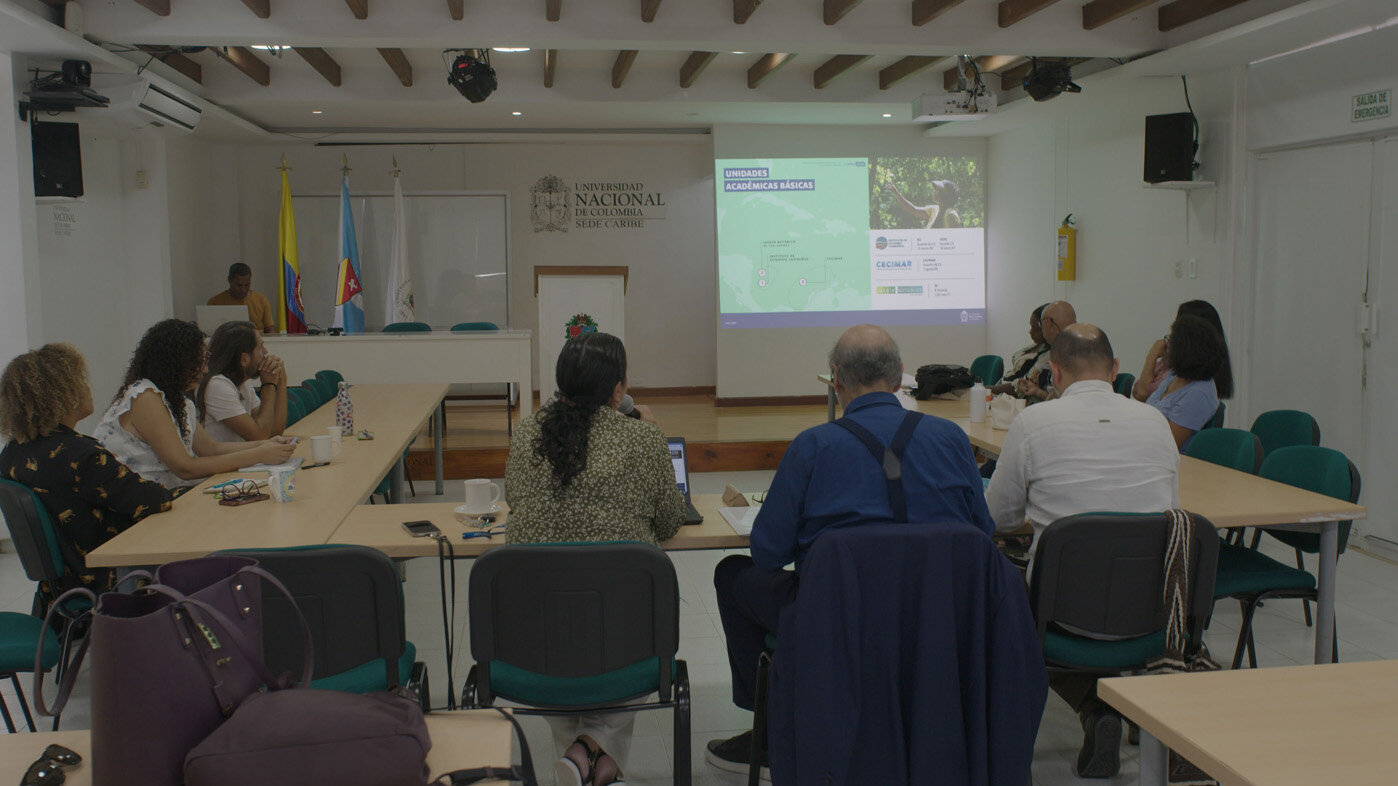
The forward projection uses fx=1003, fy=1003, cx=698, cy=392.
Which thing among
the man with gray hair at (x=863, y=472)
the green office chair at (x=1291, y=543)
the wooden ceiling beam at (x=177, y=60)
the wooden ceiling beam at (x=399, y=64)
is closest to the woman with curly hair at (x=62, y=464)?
the man with gray hair at (x=863, y=472)

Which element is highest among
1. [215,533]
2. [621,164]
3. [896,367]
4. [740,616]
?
[621,164]

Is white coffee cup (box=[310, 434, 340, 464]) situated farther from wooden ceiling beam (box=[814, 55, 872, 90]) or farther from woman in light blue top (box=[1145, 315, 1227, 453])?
wooden ceiling beam (box=[814, 55, 872, 90])

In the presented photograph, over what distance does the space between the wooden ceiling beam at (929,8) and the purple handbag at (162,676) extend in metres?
5.22

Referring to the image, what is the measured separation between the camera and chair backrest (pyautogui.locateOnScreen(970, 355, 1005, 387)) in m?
7.43

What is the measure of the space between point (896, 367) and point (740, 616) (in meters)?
0.86

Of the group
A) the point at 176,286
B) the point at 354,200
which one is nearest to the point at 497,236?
the point at 354,200

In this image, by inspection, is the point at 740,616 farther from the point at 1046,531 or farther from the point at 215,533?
the point at 215,533

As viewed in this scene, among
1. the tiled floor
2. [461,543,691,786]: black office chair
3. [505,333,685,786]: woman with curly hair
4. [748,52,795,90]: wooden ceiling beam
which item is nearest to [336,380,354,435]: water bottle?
the tiled floor

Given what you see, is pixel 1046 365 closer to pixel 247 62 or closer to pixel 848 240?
pixel 848 240

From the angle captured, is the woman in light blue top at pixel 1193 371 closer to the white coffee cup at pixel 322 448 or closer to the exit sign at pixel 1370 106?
the exit sign at pixel 1370 106

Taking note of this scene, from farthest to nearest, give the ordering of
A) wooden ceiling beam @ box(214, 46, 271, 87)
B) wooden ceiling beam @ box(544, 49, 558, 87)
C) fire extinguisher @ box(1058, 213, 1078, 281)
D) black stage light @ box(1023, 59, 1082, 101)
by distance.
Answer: fire extinguisher @ box(1058, 213, 1078, 281) < wooden ceiling beam @ box(544, 49, 558, 87) < wooden ceiling beam @ box(214, 46, 271, 87) < black stage light @ box(1023, 59, 1082, 101)

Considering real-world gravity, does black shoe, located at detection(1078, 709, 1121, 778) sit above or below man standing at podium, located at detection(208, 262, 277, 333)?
below

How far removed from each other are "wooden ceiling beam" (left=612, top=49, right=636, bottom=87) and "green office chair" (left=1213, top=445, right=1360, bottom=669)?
16.5ft

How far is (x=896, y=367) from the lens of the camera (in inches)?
98.3
